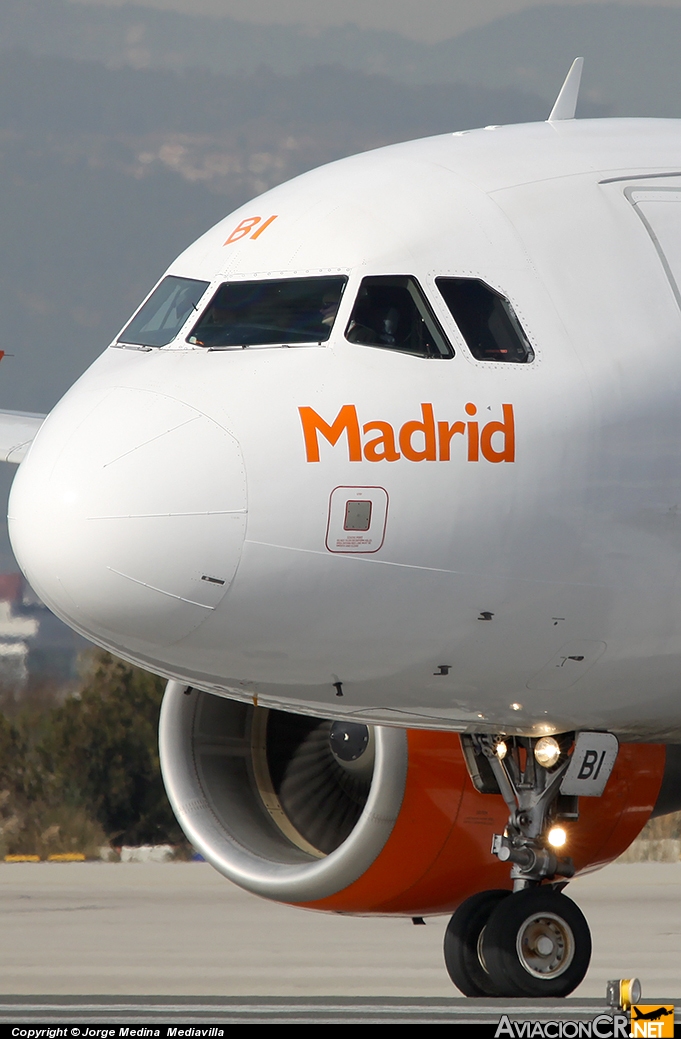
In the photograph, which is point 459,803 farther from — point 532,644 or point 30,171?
point 30,171

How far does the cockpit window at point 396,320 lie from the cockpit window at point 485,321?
0.11 metres

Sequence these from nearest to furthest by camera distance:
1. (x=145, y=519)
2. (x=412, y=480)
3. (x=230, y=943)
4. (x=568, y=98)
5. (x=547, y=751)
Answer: (x=145, y=519)
(x=412, y=480)
(x=547, y=751)
(x=568, y=98)
(x=230, y=943)

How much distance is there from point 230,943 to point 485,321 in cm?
769

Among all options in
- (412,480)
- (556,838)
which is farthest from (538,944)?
(412,480)

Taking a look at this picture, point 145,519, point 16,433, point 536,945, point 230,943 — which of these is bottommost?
point 536,945

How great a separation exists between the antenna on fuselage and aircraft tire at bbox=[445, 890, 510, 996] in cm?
381

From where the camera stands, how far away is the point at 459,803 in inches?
389

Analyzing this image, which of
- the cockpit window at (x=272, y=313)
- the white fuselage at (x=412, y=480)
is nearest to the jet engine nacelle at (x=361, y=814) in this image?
the white fuselage at (x=412, y=480)

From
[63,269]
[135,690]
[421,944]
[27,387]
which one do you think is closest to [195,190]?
[63,269]

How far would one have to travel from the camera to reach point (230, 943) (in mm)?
14234

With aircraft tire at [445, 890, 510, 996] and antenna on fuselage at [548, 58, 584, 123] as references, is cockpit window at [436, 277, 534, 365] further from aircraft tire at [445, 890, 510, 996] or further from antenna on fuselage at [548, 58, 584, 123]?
aircraft tire at [445, 890, 510, 996]

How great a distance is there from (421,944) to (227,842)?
4845mm

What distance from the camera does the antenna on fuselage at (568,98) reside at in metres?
9.48

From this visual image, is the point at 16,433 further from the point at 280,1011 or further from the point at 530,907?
the point at 280,1011
